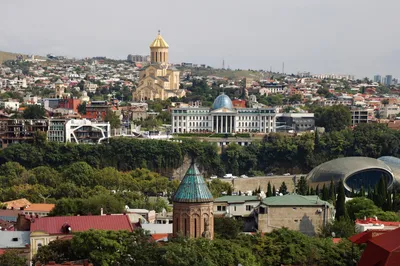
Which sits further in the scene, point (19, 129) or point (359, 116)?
point (359, 116)

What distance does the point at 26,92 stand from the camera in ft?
534

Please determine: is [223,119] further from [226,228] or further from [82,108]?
[226,228]

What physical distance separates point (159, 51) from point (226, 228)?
337ft

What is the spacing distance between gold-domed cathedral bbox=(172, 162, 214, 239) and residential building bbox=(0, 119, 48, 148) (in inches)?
2422

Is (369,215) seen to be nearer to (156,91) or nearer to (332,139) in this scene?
(332,139)

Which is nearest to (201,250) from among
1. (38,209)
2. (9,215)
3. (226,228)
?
(226,228)

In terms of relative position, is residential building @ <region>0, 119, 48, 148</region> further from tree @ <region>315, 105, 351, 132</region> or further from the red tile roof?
the red tile roof

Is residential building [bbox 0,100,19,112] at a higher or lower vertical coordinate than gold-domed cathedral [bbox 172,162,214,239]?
lower

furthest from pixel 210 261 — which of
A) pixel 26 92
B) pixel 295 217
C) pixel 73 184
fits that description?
pixel 26 92

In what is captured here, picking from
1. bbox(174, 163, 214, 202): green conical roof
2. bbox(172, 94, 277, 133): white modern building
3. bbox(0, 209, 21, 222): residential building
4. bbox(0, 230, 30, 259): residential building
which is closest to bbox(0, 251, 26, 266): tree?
bbox(0, 230, 30, 259): residential building

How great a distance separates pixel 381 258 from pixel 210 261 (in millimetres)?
6398

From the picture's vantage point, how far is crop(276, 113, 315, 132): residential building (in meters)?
119

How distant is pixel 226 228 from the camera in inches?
1871

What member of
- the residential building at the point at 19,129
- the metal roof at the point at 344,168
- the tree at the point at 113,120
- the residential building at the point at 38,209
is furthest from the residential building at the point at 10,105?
the residential building at the point at 38,209
